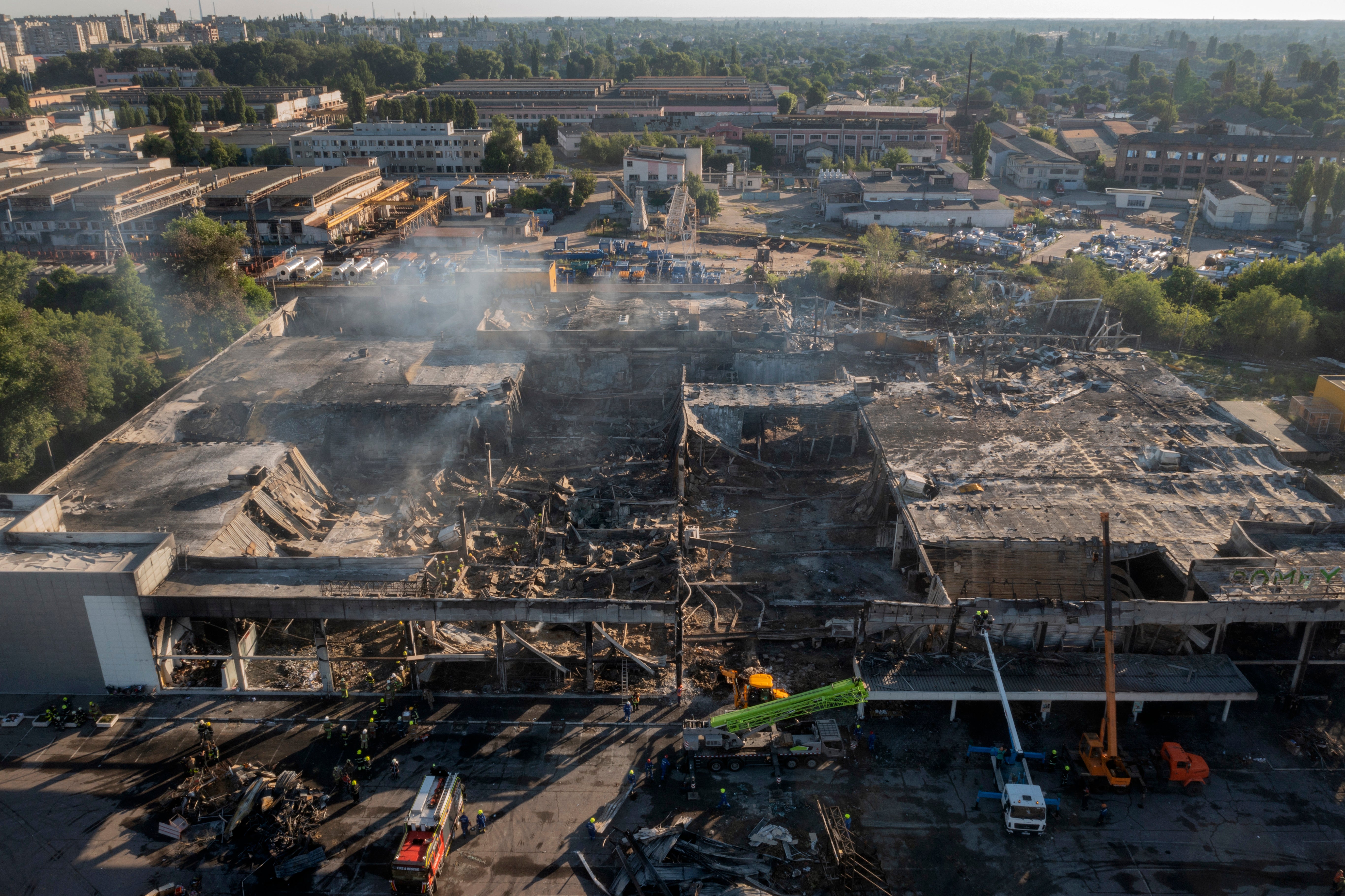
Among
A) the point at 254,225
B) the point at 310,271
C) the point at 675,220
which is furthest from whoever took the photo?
the point at 254,225

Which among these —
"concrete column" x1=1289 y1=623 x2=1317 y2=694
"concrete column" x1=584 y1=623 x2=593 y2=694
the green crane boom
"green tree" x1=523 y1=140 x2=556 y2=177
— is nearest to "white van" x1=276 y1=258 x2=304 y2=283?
"green tree" x1=523 y1=140 x2=556 y2=177

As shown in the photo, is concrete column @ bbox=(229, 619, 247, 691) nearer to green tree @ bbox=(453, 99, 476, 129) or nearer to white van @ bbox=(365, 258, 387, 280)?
white van @ bbox=(365, 258, 387, 280)

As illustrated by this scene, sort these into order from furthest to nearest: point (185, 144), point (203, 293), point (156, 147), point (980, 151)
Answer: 1. point (980, 151)
2. point (185, 144)
3. point (156, 147)
4. point (203, 293)

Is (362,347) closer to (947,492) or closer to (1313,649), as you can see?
(947,492)

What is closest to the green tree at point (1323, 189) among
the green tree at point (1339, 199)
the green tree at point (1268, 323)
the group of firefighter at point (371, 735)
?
the green tree at point (1339, 199)

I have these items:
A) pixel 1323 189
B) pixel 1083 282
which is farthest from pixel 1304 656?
pixel 1323 189

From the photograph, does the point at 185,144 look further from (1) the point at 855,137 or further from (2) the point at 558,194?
(1) the point at 855,137

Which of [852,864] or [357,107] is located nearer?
[852,864]
